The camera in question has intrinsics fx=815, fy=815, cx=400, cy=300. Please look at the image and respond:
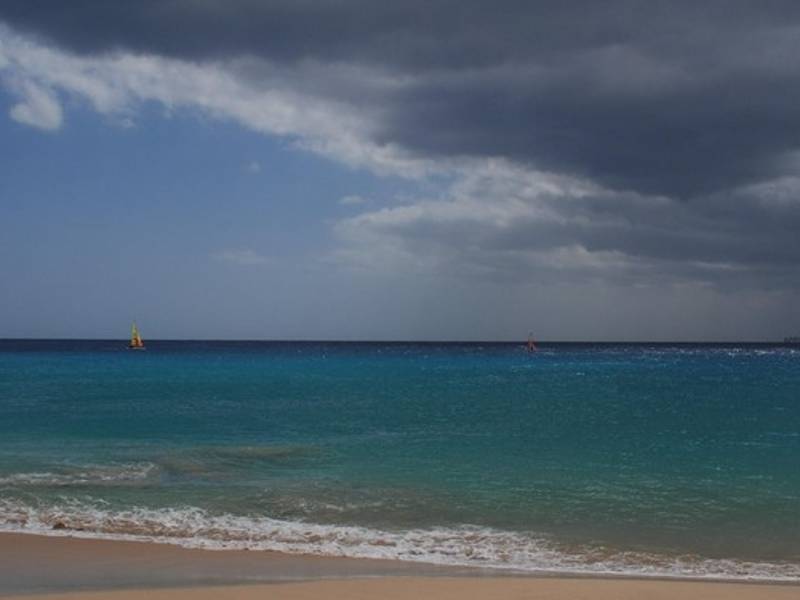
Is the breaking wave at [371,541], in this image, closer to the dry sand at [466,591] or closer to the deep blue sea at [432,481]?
the deep blue sea at [432,481]

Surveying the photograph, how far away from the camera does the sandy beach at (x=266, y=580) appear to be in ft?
32.6

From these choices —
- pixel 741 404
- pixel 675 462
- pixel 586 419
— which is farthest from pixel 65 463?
pixel 741 404

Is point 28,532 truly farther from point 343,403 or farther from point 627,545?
point 343,403

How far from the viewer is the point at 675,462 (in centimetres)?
2291

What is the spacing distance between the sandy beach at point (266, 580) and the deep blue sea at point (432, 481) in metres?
0.83

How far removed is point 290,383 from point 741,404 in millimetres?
32547

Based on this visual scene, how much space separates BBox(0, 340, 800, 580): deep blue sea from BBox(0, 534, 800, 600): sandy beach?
0.83 metres

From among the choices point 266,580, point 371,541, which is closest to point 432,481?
point 371,541

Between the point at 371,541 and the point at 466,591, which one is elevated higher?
the point at 466,591

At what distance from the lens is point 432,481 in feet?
63.3

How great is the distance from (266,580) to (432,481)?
8824 millimetres

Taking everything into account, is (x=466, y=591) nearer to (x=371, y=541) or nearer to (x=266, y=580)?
(x=266, y=580)

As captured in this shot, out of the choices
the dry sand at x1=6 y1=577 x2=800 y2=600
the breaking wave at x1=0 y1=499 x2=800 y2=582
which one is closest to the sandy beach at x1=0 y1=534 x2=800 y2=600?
the dry sand at x1=6 y1=577 x2=800 y2=600

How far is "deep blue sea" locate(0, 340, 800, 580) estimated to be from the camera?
13422 millimetres
